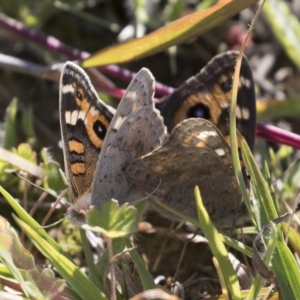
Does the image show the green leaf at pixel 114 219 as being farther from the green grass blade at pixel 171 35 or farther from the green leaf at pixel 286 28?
the green leaf at pixel 286 28

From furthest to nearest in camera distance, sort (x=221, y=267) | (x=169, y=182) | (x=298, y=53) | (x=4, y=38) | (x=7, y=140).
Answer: (x=4, y=38), (x=298, y=53), (x=7, y=140), (x=169, y=182), (x=221, y=267)

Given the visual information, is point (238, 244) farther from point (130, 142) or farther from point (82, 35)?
point (82, 35)

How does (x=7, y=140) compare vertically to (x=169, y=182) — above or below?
above

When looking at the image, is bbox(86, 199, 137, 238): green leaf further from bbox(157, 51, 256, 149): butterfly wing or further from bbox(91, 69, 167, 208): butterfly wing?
bbox(157, 51, 256, 149): butterfly wing

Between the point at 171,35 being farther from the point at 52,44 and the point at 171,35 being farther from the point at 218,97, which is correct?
Answer: the point at 52,44

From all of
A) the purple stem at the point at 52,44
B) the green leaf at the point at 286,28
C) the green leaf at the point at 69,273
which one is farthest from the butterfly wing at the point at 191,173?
the green leaf at the point at 286,28

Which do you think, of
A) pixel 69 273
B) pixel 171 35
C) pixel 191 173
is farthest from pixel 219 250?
pixel 171 35

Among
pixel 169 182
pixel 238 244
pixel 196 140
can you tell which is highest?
pixel 196 140

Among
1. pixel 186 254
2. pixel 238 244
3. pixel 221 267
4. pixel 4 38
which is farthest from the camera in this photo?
pixel 4 38

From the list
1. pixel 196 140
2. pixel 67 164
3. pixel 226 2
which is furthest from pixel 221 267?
pixel 226 2

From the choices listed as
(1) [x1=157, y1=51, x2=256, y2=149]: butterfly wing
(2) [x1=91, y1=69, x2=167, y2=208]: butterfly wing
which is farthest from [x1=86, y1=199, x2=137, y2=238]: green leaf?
(1) [x1=157, y1=51, x2=256, y2=149]: butterfly wing
